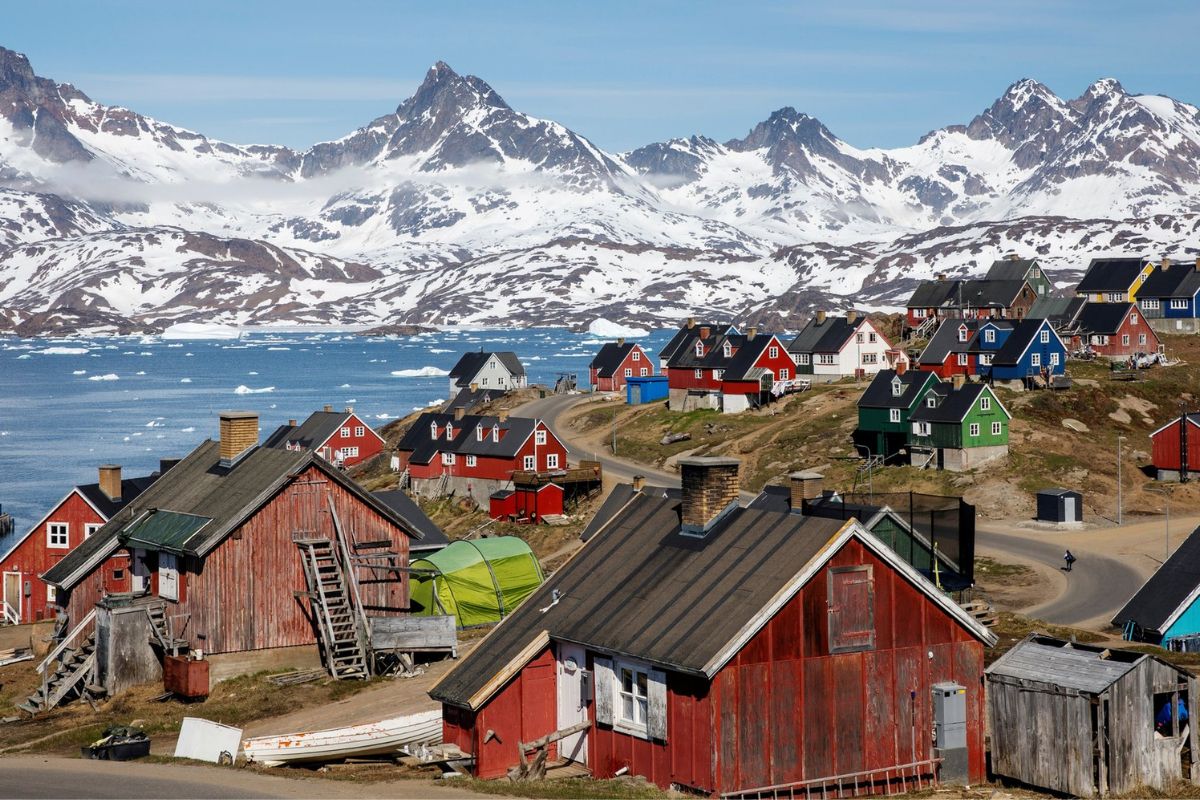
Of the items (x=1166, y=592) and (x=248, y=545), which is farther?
(x=1166, y=592)

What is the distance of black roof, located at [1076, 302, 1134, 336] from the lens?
368 feet

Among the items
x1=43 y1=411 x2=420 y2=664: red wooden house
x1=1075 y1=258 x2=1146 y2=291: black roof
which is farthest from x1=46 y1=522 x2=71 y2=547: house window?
x1=1075 y1=258 x2=1146 y2=291: black roof

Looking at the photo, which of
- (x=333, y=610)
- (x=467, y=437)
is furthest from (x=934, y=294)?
(x=333, y=610)

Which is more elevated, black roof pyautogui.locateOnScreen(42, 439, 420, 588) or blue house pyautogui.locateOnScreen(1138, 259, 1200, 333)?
blue house pyautogui.locateOnScreen(1138, 259, 1200, 333)

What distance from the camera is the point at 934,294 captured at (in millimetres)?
140750

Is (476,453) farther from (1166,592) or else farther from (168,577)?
(1166,592)

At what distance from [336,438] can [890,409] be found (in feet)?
134

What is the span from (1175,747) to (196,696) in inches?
956

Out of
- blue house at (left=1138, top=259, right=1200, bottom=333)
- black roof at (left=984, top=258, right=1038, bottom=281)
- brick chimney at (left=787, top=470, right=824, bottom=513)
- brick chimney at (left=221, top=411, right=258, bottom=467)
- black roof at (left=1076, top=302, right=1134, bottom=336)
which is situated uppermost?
black roof at (left=984, top=258, right=1038, bottom=281)

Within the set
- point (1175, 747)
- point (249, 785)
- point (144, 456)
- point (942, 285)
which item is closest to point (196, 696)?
point (249, 785)

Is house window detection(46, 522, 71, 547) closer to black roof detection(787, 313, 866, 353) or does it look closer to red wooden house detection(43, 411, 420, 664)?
red wooden house detection(43, 411, 420, 664)

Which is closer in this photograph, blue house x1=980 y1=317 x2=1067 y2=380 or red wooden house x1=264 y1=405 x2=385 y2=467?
blue house x1=980 y1=317 x2=1067 y2=380

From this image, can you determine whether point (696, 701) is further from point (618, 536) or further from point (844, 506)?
point (844, 506)

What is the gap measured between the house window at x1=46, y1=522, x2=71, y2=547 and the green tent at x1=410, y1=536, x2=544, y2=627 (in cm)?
2194
